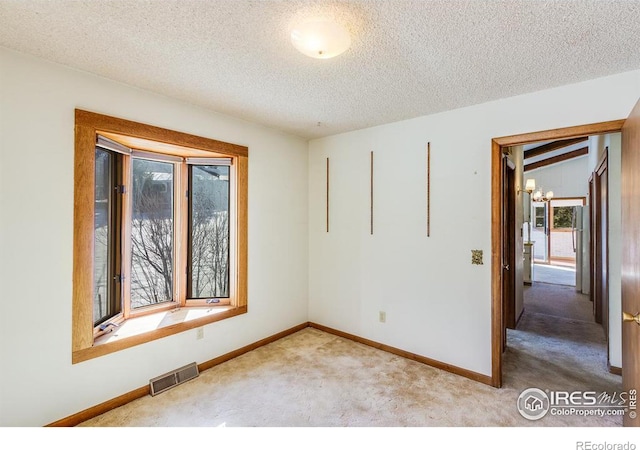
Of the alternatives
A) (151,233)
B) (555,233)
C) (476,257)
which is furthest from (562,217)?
(151,233)

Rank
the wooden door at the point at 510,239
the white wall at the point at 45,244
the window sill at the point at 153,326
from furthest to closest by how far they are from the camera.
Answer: the wooden door at the point at 510,239, the window sill at the point at 153,326, the white wall at the point at 45,244

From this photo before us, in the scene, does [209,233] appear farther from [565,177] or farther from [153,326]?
[565,177]

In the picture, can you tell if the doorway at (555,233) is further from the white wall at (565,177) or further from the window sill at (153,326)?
the window sill at (153,326)

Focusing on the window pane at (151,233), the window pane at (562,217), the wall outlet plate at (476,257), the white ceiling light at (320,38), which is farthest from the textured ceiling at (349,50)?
the window pane at (562,217)

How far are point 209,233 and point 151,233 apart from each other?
1.82 feet

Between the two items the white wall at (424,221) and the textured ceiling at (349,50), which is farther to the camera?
the white wall at (424,221)

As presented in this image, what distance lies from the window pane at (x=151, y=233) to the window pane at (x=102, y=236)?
0.25 metres

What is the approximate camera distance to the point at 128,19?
1.54 m

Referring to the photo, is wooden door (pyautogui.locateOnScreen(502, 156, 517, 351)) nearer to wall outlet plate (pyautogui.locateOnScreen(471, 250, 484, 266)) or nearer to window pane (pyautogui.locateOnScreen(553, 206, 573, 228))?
wall outlet plate (pyautogui.locateOnScreen(471, 250, 484, 266))

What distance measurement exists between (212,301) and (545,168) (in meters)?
10.6

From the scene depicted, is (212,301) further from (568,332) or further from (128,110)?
(568,332)

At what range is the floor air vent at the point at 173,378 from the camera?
2.45 m

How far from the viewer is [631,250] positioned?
166 cm

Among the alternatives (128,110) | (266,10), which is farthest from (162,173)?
(266,10)
